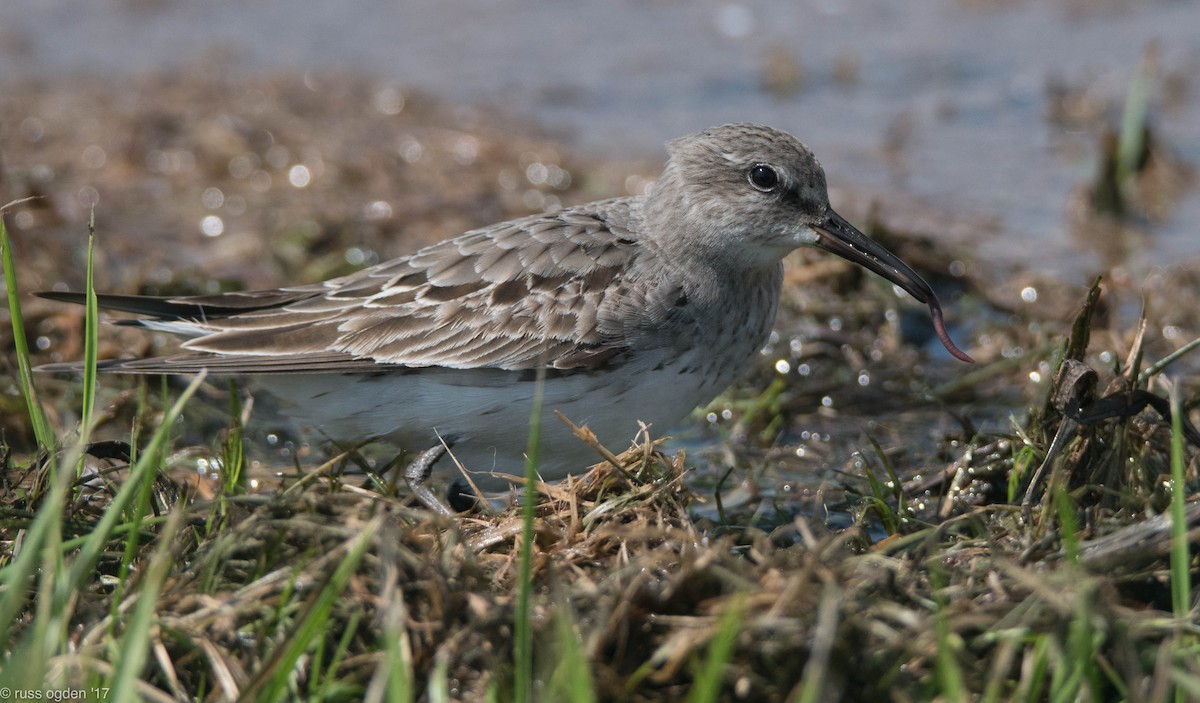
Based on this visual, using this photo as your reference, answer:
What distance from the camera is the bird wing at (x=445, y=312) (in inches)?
215

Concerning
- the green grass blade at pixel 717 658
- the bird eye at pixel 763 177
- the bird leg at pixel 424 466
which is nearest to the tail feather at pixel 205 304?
the bird leg at pixel 424 466

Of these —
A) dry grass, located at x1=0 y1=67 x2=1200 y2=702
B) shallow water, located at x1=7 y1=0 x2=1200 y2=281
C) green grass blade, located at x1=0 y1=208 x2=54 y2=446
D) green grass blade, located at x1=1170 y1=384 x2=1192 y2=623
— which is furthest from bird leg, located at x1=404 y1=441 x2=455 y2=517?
shallow water, located at x1=7 y1=0 x2=1200 y2=281

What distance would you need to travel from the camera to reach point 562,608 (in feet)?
10.5

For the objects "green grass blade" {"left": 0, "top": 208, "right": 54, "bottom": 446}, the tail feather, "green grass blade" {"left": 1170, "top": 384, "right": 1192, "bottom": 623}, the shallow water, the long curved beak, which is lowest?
the shallow water

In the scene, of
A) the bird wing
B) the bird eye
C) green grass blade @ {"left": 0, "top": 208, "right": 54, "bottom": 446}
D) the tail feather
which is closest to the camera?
green grass blade @ {"left": 0, "top": 208, "right": 54, "bottom": 446}

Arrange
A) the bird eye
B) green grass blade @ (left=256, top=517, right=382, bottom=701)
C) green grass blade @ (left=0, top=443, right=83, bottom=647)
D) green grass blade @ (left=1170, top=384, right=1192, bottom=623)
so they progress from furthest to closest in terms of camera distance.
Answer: the bird eye, green grass blade @ (left=1170, top=384, right=1192, bottom=623), green grass blade @ (left=256, top=517, right=382, bottom=701), green grass blade @ (left=0, top=443, right=83, bottom=647)

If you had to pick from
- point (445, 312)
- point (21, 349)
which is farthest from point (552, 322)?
point (21, 349)

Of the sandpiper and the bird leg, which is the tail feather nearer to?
the sandpiper

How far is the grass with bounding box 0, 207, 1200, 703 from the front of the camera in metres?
3.28

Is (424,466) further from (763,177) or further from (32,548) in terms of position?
(32,548)

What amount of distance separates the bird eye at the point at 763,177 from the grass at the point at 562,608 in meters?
1.80

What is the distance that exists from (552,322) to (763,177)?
42.1 inches

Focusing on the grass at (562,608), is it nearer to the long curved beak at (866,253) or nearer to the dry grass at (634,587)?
the dry grass at (634,587)

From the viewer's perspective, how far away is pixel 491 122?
11.6m
